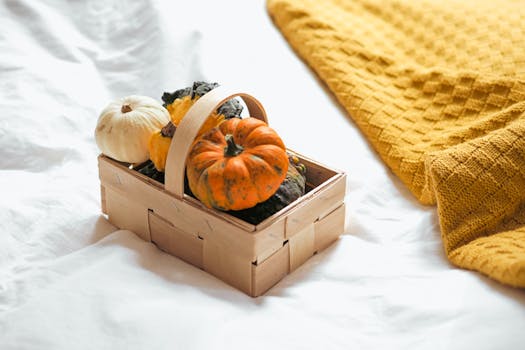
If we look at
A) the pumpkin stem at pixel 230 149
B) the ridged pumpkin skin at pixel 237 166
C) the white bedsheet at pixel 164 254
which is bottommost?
the white bedsheet at pixel 164 254

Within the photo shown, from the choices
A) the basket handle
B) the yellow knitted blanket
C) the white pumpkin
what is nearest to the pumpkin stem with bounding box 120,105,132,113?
the white pumpkin

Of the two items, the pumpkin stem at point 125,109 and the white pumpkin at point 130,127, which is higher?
the pumpkin stem at point 125,109

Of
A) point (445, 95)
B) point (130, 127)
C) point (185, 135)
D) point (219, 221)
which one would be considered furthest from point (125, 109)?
point (445, 95)

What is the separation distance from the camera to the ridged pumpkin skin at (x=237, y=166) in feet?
3.31

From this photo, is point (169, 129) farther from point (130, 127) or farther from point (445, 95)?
point (445, 95)

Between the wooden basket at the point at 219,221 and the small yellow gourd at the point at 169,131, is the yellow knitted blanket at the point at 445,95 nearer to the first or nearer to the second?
the wooden basket at the point at 219,221

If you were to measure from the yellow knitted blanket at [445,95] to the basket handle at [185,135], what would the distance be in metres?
0.40

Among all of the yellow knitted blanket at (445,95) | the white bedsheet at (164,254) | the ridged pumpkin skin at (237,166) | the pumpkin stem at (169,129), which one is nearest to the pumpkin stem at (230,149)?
the ridged pumpkin skin at (237,166)

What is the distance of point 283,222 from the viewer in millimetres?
1064

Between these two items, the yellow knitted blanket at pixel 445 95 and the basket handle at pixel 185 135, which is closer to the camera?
the basket handle at pixel 185 135

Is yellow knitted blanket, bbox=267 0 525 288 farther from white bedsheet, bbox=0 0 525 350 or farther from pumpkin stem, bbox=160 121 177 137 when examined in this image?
pumpkin stem, bbox=160 121 177 137

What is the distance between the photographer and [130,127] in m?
1.13

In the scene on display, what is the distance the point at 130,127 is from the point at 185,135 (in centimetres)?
13

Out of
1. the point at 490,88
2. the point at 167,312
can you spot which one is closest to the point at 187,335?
the point at 167,312
